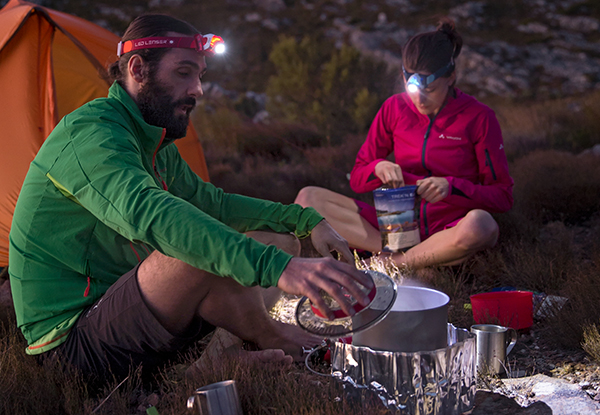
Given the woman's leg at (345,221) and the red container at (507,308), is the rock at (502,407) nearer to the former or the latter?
the red container at (507,308)

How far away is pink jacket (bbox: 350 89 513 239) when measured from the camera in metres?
3.27

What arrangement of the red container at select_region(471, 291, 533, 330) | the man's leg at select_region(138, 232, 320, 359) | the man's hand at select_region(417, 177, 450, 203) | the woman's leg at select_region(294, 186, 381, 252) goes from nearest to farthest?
1. the man's leg at select_region(138, 232, 320, 359)
2. the red container at select_region(471, 291, 533, 330)
3. the man's hand at select_region(417, 177, 450, 203)
4. the woman's leg at select_region(294, 186, 381, 252)

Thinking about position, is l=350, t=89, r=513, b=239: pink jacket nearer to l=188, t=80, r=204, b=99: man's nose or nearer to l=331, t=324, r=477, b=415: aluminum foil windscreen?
l=188, t=80, r=204, b=99: man's nose

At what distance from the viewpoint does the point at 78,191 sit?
4.96ft

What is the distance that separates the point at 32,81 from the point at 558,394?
373 centimetres

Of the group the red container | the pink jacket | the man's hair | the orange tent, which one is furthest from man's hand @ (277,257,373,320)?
the orange tent

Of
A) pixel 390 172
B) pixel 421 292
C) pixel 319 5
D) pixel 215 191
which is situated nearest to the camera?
pixel 421 292

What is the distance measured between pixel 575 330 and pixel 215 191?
162cm

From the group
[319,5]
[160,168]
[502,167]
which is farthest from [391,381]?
[319,5]

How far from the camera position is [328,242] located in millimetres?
2020

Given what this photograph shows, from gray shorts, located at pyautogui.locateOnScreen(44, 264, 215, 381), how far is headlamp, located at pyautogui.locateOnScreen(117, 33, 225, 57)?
0.85 metres

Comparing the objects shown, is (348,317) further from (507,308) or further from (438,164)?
(438,164)

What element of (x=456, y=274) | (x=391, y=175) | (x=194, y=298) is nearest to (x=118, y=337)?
(x=194, y=298)

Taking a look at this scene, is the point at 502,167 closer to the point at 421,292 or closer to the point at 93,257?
the point at 421,292
